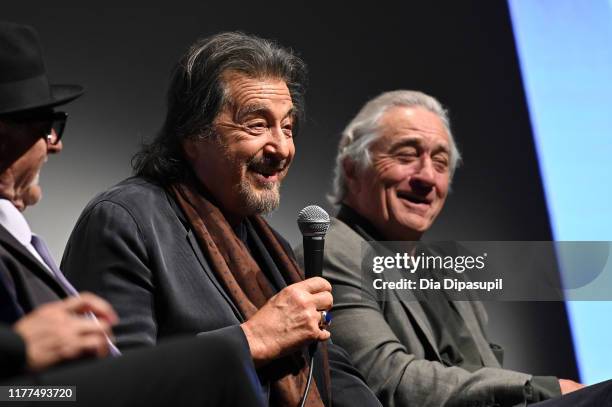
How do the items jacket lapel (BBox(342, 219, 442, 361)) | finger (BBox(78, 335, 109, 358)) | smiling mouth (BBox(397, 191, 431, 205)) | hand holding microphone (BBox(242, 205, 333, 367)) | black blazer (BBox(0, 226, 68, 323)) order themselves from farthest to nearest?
smiling mouth (BBox(397, 191, 431, 205)) < jacket lapel (BBox(342, 219, 442, 361)) < hand holding microphone (BBox(242, 205, 333, 367)) < black blazer (BBox(0, 226, 68, 323)) < finger (BBox(78, 335, 109, 358))

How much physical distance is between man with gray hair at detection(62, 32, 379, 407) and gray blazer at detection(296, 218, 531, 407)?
21cm

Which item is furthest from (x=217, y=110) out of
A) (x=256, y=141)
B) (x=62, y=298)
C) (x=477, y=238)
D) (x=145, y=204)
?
(x=477, y=238)

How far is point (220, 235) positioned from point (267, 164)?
0.24m

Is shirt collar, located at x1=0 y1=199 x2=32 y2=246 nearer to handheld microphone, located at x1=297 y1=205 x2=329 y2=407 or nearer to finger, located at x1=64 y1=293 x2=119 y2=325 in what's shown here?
finger, located at x1=64 y1=293 x2=119 y2=325

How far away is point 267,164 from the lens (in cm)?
248

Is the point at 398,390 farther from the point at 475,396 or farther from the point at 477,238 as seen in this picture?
the point at 477,238

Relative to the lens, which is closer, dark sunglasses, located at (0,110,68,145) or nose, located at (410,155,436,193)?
dark sunglasses, located at (0,110,68,145)

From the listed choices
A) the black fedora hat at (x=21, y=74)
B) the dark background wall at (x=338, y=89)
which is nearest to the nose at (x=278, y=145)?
the black fedora hat at (x=21, y=74)

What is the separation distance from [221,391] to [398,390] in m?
1.58

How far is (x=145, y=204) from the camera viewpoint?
90.2 inches

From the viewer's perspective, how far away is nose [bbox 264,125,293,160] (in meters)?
2.46

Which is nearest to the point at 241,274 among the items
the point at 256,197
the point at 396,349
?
the point at 256,197

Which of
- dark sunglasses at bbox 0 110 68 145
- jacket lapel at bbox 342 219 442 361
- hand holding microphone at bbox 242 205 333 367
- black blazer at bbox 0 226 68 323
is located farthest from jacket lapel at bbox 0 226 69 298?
jacket lapel at bbox 342 219 442 361

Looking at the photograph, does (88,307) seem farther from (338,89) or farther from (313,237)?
(338,89)
